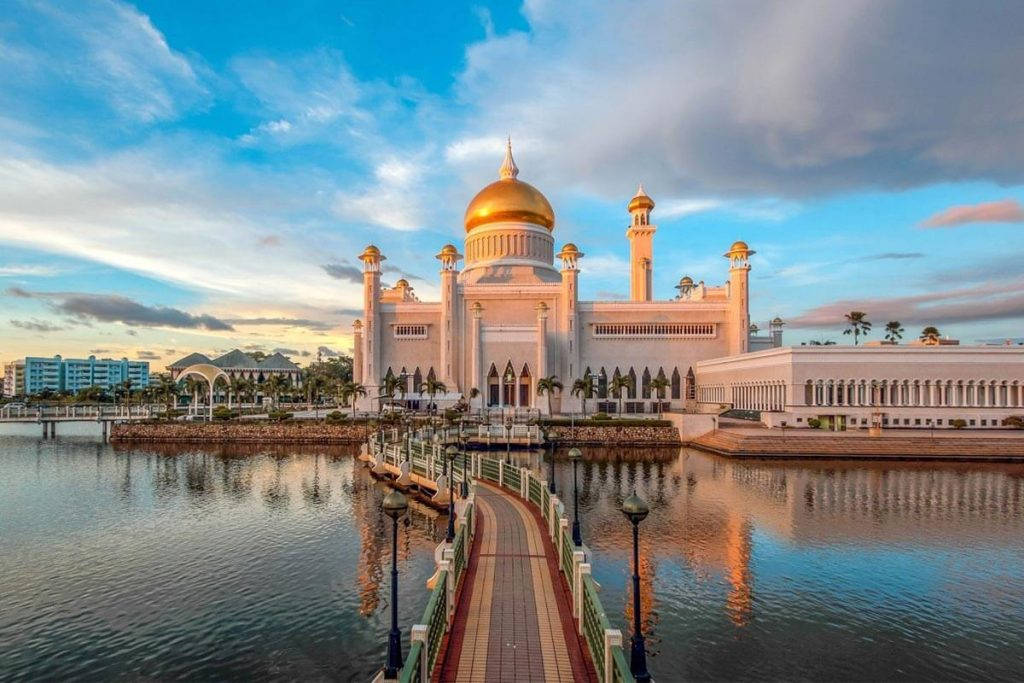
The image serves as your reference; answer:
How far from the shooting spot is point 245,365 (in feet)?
400

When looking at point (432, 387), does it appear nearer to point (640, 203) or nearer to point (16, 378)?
point (640, 203)

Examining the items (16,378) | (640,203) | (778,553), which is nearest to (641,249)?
(640,203)

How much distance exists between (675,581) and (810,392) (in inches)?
1476

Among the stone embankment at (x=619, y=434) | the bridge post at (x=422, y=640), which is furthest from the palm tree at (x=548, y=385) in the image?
the bridge post at (x=422, y=640)

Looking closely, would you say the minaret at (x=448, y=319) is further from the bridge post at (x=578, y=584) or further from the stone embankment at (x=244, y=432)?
the bridge post at (x=578, y=584)

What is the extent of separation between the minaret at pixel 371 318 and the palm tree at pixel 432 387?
17.6ft

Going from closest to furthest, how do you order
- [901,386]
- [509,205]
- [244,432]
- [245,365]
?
[901,386], [244,432], [509,205], [245,365]

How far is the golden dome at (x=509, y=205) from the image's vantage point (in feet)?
236

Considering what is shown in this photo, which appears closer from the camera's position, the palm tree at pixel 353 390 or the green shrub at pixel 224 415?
the green shrub at pixel 224 415

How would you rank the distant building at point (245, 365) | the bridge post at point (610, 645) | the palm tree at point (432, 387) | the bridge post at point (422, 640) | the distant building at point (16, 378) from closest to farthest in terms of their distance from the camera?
the bridge post at point (610, 645), the bridge post at point (422, 640), the palm tree at point (432, 387), the distant building at point (245, 365), the distant building at point (16, 378)

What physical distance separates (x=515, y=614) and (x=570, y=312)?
182 ft

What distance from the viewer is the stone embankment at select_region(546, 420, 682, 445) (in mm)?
49562

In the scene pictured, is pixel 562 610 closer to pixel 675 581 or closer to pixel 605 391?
pixel 675 581

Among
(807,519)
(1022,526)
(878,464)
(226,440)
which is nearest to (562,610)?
(807,519)
